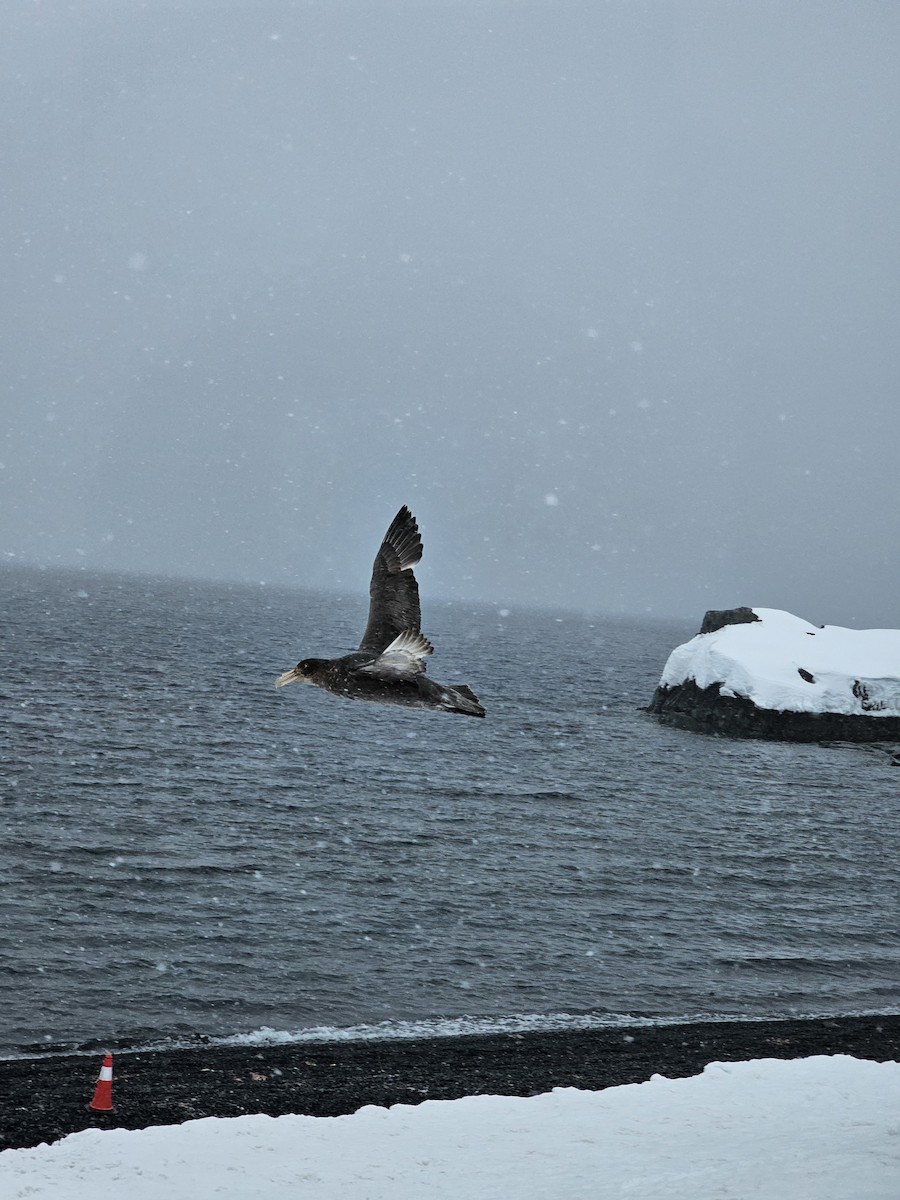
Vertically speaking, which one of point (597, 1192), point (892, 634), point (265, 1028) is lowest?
point (265, 1028)

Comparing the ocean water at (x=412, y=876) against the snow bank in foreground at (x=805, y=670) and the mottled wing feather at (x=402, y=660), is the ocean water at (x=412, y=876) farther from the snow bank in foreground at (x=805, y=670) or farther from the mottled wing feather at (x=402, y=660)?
the mottled wing feather at (x=402, y=660)

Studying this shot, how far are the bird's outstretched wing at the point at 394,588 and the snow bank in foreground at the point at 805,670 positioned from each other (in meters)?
54.4

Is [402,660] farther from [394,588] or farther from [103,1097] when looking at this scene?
[103,1097]

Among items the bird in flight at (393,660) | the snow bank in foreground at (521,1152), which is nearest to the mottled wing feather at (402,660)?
the bird in flight at (393,660)

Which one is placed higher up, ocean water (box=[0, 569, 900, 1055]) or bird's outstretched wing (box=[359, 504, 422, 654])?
bird's outstretched wing (box=[359, 504, 422, 654])

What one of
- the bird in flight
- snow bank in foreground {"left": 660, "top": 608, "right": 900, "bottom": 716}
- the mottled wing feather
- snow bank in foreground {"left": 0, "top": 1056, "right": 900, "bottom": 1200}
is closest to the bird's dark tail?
the bird in flight

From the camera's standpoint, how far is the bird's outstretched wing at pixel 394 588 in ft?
31.3

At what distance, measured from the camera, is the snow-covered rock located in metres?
61.5

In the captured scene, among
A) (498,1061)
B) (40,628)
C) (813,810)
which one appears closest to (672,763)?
(813,810)

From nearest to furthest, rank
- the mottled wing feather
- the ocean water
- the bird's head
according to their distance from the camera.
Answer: the mottled wing feather, the bird's head, the ocean water

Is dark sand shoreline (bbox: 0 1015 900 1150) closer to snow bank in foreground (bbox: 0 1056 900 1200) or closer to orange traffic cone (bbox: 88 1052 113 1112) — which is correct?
orange traffic cone (bbox: 88 1052 113 1112)

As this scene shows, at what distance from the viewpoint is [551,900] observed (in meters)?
29.3

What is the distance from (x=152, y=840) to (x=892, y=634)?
168 ft

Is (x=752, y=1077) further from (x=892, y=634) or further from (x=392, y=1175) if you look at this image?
(x=892, y=634)
